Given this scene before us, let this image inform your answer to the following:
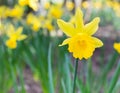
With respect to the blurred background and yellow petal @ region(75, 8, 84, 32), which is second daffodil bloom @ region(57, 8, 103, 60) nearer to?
yellow petal @ region(75, 8, 84, 32)

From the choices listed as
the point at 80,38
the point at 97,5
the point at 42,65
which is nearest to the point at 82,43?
the point at 80,38

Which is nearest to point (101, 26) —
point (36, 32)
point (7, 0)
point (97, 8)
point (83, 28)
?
point (97, 8)

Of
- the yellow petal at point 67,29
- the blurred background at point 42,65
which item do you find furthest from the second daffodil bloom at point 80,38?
the blurred background at point 42,65

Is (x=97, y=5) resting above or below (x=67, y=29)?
below

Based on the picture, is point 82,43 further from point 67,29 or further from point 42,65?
point 42,65

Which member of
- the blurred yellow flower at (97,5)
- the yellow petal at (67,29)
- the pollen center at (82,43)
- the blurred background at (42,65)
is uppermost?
the yellow petal at (67,29)

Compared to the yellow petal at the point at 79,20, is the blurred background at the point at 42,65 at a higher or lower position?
lower

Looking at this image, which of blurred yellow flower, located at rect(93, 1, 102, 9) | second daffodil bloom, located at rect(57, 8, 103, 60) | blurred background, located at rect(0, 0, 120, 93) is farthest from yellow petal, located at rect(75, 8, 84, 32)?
blurred yellow flower, located at rect(93, 1, 102, 9)

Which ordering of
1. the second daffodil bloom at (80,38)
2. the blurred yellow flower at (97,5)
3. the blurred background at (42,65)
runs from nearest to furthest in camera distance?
the second daffodil bloom at (80,38)
the blurred background at (42,65)
the blurred yellow flower at (97,5)

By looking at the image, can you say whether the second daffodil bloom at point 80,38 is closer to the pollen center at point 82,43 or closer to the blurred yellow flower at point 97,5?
the pollen center at point 82,43

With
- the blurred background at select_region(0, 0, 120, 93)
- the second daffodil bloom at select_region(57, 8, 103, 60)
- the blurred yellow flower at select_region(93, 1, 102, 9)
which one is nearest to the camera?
the second daffodil bloom at select_region(57, 8, 103, 60)
